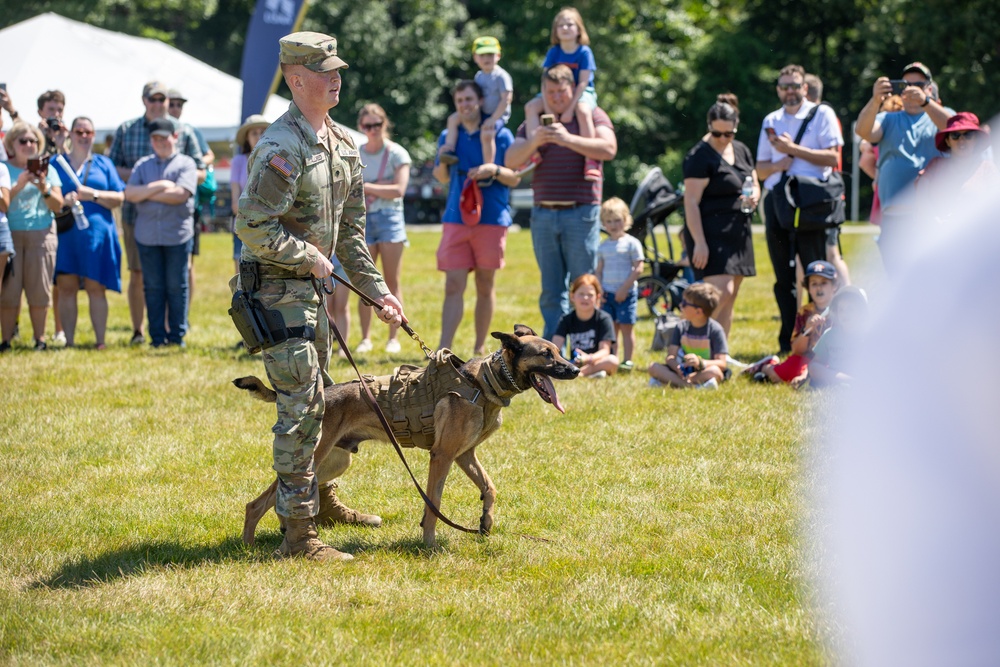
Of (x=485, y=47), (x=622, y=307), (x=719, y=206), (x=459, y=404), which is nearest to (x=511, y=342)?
(x=459, y=404)

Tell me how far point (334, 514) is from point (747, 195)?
18.9 feet

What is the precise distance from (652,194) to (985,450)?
1166cm

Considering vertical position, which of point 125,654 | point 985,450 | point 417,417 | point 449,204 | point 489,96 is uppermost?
point 489,96

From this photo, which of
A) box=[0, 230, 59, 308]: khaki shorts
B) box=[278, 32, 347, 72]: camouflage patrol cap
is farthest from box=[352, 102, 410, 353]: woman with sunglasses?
box=[278, 32, 347, 72]: camouflage patrol cap

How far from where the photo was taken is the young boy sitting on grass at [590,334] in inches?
393

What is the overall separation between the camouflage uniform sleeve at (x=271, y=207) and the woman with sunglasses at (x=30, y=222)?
7.23m

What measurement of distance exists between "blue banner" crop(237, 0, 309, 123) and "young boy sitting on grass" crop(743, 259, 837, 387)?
36.9 ft

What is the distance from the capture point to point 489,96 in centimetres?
1074

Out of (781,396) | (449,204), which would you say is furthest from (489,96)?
(781,396)

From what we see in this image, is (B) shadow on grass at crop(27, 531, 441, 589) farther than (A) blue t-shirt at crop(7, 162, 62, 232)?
No

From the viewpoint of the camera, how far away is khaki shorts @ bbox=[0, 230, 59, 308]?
11.7 m

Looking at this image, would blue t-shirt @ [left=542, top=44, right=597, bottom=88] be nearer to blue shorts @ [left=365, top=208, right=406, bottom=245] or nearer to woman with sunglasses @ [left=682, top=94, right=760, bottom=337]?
woman with sunglasses @ [left=682, top=94, right=760, bottom=337]

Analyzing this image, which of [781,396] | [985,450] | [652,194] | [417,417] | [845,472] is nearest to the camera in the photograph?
[985,450]

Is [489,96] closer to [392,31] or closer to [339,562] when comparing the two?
[339,562]
